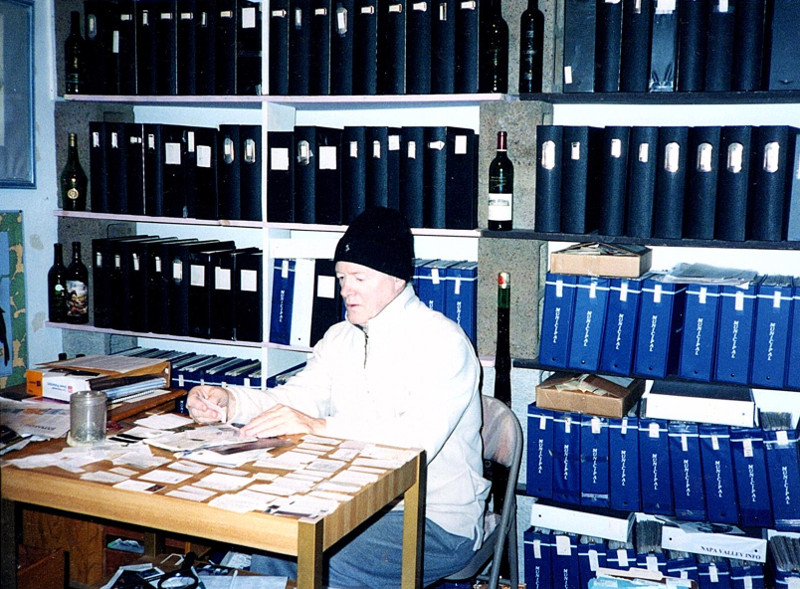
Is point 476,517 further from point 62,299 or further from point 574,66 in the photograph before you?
point 62,299

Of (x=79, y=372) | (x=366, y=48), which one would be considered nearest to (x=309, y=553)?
(x=79, y=372)

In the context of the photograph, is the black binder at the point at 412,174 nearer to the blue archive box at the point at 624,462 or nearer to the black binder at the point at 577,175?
the black binder at the point at 577,175

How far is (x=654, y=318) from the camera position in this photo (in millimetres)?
2500

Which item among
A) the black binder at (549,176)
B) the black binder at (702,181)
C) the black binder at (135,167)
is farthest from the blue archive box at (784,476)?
the black binder at (135,167)

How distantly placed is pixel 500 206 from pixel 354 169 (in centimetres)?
56

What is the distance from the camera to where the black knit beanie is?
6.73 ft

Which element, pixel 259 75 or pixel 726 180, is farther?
pixel 259 75

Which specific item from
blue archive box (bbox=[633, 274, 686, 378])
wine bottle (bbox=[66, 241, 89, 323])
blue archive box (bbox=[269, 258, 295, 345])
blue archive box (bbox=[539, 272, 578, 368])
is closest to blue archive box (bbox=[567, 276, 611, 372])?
blue archive box (bbox=[539, 272, 578, 368])

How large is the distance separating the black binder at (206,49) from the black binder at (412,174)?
0.81 meters

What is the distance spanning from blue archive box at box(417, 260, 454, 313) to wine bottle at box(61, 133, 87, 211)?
153 cm

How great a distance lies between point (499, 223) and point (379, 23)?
0.82 metres

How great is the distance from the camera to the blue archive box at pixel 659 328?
248cm

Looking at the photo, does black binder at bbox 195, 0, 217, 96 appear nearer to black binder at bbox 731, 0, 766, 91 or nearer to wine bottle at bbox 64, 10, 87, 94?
wine bottle at bbox 64, 10, 87, 94

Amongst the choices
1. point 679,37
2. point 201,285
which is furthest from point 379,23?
point 201,285
